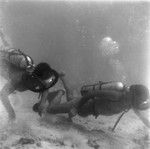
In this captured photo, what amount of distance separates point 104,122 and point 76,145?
2.37m

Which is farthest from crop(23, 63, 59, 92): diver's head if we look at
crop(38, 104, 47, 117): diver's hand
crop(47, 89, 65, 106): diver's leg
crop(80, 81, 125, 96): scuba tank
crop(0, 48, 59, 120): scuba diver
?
crop(47, 89, 65, 106): diver's leg

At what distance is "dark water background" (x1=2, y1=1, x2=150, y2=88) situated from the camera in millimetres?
29125

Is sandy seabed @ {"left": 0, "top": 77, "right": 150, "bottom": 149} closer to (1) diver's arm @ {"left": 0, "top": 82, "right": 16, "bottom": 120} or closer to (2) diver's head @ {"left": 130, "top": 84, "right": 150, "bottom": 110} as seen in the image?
(1) diver's arm @ {"left": 0, "top": 82, "right": 16, "bottom": 120}

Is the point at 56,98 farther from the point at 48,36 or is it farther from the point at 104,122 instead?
the point at 48,36

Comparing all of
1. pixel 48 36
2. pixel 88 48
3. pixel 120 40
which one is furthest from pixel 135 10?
pixel 48 36

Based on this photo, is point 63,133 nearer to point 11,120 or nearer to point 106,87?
point 11,120

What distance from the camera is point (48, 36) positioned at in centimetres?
3584

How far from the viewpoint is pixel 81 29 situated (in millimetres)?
35656

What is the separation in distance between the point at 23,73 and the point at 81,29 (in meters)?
31.5

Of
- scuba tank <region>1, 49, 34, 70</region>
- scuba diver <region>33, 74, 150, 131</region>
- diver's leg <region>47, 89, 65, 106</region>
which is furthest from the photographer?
diver's leg <region>47, 89, 65, 106</region>

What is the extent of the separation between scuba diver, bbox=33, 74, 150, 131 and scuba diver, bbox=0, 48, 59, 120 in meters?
0.86

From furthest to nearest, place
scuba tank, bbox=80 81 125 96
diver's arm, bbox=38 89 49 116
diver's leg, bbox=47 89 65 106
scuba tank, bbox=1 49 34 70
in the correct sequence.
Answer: diver's leg, bbox=47 89 65 106, diver's arm, bbox=38 89 49 116, scuba tank, bbox=80 81 125 96, scuba tank, bbox=1 49 34 70

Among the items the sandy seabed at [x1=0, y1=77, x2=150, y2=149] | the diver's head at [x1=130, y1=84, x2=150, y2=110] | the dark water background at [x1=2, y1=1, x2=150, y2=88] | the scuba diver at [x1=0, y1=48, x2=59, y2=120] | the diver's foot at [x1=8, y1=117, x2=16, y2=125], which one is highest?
the scuba diver at [x1=0, y1=48, x2=59, y2=120]

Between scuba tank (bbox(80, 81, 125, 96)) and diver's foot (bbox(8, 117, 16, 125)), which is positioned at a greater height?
scuba tank (bbox(80, 81, 125, 96))
